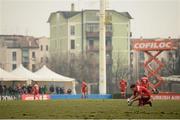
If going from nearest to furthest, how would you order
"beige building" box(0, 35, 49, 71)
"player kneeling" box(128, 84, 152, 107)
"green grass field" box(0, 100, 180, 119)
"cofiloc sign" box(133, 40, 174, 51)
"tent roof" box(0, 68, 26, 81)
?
"green grass field" box(0, 100, 180, 119) → "player kneeling" box(128, 84, 152, 107) → "cofiloc sign" box(133, 40, 174, 51) → "tent roof" box(0, 68, 26, 81) → "beige building" box(0, 35, 49, 71)

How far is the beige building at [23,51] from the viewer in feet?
488

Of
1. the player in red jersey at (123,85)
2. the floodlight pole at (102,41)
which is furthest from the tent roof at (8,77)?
the player in red jersey at (123,85)

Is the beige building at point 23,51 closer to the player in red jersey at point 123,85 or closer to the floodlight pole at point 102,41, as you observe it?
the floodlight pole at point 102,41

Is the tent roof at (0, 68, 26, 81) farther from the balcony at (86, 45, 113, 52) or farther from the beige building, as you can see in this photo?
the beige building

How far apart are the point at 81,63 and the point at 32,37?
95.4 feet

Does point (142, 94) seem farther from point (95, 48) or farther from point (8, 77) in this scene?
point (95, 48)

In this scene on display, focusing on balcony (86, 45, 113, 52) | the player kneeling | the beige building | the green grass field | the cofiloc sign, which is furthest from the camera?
the beige building

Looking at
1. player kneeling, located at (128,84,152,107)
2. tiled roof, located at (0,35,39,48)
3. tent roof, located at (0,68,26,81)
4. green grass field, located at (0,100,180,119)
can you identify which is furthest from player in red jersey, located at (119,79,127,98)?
tiled roof, located at (0,35,39,48)

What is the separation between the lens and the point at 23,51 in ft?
502

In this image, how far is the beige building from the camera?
488 ft

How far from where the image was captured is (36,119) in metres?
25.7

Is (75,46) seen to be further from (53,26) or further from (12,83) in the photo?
(12,83)

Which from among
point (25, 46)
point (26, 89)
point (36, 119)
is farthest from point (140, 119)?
point (25, 46)

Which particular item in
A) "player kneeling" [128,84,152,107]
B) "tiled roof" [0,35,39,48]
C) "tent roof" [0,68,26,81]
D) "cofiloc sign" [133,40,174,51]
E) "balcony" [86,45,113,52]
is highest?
"tiled roof" [0,35,39,48]
